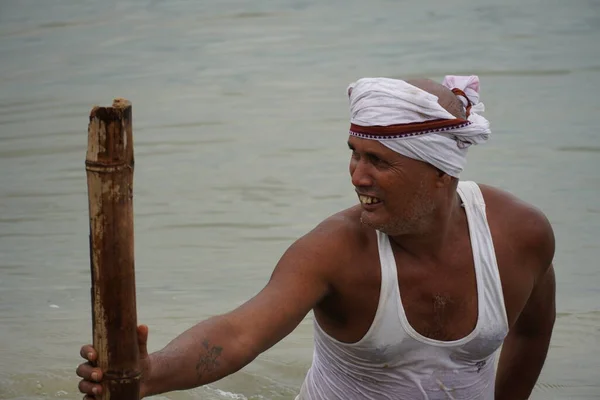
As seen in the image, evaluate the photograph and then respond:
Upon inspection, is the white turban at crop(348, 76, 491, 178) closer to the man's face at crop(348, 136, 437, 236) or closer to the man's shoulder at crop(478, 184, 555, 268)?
the man's face at crop(348, 136, 437, 236)

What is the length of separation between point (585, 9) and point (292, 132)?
3.64 metres

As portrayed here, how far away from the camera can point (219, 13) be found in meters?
10.9

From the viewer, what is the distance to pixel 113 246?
2727 millimetres

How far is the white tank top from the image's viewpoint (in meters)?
3.45

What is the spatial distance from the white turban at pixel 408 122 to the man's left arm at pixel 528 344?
656mm

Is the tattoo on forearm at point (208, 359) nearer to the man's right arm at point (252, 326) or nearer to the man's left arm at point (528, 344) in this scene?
the man's right arm at point (252, 326)

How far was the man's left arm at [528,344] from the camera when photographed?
387cm

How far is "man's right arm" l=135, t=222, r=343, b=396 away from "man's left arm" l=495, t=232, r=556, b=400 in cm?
83

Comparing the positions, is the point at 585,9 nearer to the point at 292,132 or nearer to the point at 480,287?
the point at 292,132

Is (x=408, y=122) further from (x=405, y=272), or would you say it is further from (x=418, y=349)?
(x=418, y=349)

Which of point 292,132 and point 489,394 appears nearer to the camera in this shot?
point 489,394

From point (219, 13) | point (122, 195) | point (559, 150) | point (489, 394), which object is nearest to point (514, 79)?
point (559, 150)

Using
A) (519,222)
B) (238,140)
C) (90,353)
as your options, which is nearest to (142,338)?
(90,353)

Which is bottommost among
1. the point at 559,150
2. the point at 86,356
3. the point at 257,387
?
the point at 257,387
